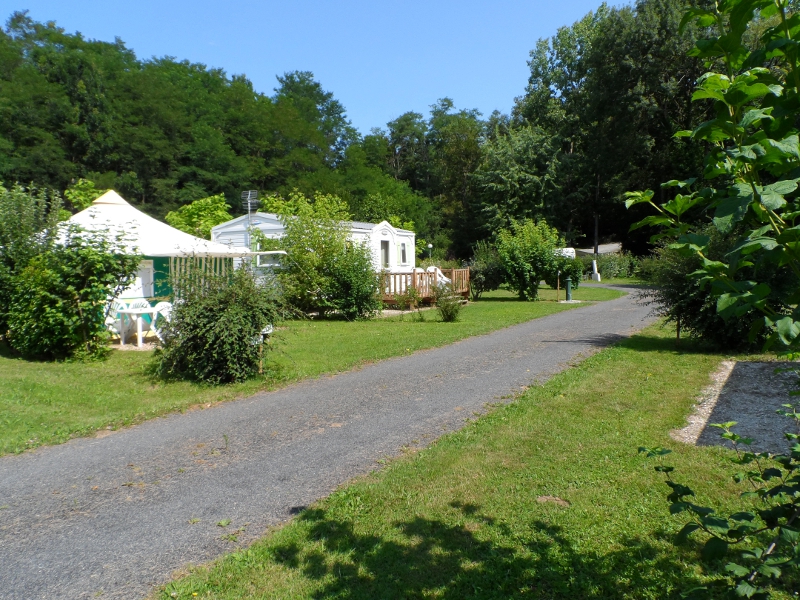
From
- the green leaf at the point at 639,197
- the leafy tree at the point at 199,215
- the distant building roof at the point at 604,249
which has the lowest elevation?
the green leaf at the point at 639,197

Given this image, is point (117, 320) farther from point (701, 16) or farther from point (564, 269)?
point (564, 269)

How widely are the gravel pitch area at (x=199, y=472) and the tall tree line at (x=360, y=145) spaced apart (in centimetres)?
2928

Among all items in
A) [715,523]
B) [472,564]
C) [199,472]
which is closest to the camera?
[715,523]

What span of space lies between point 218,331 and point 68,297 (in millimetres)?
3417

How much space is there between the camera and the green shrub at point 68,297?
1003cm

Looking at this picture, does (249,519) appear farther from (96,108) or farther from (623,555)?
(96,108)

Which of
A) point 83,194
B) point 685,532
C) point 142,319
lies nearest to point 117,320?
point 142,319

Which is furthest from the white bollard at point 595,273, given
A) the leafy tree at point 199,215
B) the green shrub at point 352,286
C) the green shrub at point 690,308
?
the green shrub at point 690,308

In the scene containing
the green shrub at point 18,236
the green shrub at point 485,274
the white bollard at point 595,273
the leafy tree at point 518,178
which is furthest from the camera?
the leafy tree at point 518,178

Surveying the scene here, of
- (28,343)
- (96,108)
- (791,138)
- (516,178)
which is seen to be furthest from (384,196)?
(791,138)

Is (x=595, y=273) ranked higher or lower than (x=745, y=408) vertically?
higher

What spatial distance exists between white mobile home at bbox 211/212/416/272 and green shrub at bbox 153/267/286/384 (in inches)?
405

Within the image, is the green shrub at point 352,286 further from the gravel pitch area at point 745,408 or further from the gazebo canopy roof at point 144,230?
the gravel pitch area at point 745,408

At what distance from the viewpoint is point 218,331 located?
8375 mm
